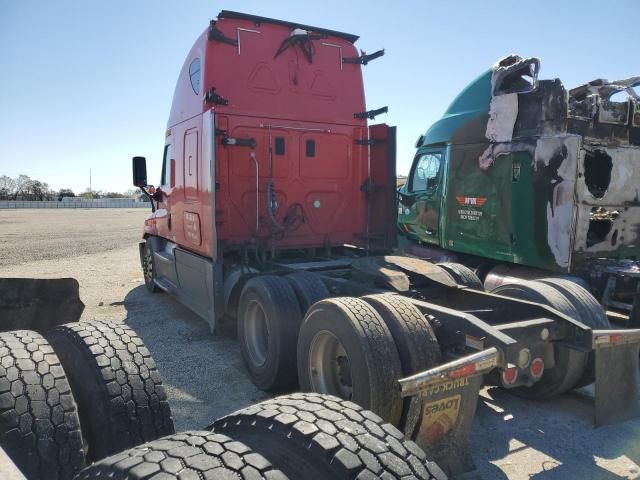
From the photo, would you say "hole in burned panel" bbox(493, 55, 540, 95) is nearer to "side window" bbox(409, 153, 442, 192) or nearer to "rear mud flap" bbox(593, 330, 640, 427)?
"side window" bbox(409, 153, 442, 192)

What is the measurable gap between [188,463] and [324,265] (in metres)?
4.21

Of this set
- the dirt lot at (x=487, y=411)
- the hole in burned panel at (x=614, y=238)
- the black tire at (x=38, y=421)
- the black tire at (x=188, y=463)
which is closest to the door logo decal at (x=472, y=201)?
the hole in burned panel at (x=614, y=238)

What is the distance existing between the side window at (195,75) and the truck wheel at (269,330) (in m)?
2.74

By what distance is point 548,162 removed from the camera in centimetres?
622

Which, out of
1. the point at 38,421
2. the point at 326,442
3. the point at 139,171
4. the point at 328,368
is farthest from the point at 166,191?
the point at 326,442

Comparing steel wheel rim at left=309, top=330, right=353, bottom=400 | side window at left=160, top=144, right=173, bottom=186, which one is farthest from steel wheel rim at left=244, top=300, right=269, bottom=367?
side window at left=160, top=144, right=173, bottom=186

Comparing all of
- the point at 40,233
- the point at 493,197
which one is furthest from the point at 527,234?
the point at 40,233

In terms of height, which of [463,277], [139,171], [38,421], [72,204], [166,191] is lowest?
[38,421]

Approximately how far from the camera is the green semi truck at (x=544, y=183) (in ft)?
19.9

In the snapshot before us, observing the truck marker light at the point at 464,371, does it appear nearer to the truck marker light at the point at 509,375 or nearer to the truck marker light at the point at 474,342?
the truck marker light at the point at 474,342

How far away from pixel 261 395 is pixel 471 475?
2190 mm

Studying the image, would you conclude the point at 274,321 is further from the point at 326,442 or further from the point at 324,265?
the point at 326,442

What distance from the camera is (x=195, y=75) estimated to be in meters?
6.16

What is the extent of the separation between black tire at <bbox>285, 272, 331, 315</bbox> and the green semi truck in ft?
10.3
